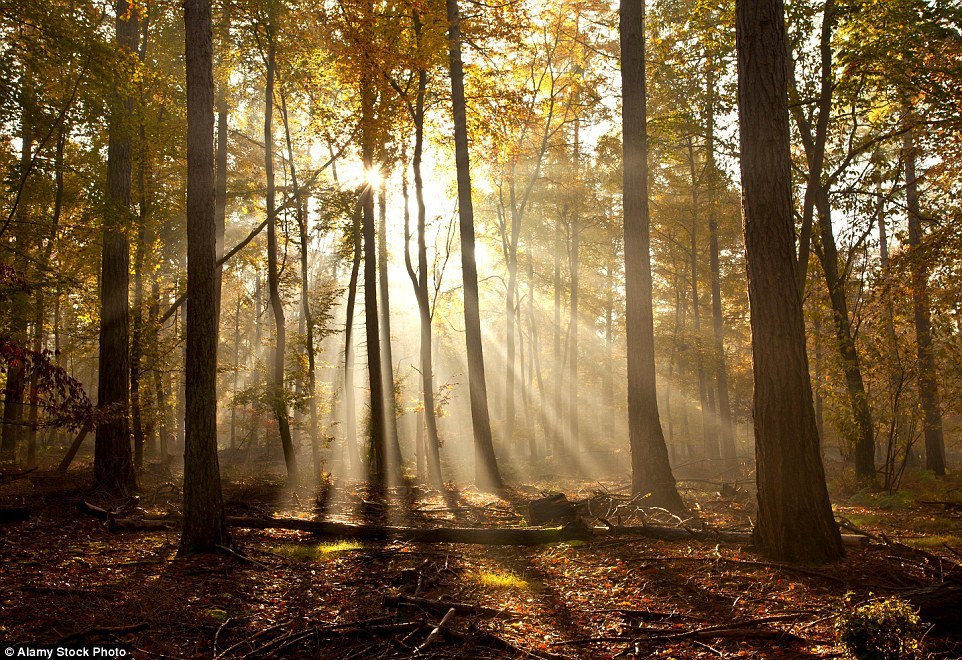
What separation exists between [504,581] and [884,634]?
11.2 ft

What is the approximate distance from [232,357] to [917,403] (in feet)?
118

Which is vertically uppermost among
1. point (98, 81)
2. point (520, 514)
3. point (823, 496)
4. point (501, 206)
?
point (501, 206)

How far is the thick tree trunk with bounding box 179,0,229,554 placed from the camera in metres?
6.39

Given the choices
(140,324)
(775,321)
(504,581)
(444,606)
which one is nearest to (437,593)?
(444,606)

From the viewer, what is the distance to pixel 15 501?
28.5ft

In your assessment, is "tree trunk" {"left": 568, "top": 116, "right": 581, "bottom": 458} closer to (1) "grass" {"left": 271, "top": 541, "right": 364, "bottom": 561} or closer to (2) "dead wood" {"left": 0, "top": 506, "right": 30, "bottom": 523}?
(1) "grass" {"left": 271, "top": 541, "right": 364, "bottom": 561}

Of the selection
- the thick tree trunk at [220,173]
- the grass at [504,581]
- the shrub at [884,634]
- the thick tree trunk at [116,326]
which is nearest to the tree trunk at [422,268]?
the thick tree trunk at [220,173]

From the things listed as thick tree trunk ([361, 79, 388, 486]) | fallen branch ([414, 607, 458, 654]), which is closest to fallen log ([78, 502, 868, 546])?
fallen branch ([414, 607, 458, 654])

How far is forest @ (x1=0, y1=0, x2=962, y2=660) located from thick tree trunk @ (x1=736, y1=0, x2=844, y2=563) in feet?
0.10

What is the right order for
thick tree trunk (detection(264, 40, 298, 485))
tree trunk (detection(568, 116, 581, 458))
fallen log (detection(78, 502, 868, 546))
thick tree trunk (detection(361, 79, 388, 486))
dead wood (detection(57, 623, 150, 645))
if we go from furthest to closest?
tree trunk (detection(568, 116, 581, 458))
thick tree trunk (detection(361, 79, 388, 486))
thick tree trunk (detection(264, 40, 298, 485))
fallen log (detection(78, 502, 868, 546))
dead wood (detection(57, 623, 150, 645))

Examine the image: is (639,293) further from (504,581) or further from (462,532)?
(504,581)

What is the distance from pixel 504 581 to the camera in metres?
5.77

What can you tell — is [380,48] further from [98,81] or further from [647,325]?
[647,325]

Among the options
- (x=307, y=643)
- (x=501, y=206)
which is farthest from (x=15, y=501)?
(x=501, y=206)
